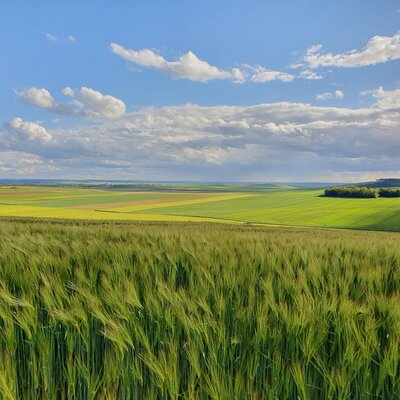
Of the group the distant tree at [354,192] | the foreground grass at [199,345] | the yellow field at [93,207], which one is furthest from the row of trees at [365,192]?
the foreground grass at [199,345]

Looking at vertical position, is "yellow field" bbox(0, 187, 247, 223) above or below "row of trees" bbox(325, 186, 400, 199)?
below

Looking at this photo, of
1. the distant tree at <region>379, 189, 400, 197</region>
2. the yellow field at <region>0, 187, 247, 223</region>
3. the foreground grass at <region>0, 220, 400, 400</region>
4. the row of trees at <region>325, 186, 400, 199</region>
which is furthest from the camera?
the row of trees at <region>325, 186, 400, 199</region>

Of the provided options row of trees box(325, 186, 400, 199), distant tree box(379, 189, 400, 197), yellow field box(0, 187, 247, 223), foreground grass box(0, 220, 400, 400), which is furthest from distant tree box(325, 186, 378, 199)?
foreground grass box(0, 220, 400, 400)

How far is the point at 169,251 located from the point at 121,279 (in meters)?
0.83

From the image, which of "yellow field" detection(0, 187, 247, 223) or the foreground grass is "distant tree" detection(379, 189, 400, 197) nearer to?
"yellow field" detection(0, 187, 247, 223)

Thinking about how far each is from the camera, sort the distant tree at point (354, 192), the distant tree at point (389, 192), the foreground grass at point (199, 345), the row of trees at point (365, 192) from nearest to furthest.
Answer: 1. the foreground grass at point (199, 345)
2. the distant tree at point (389, 192)
3. the row of trees at point (365, 192)
4. the distant tree at point (354, 192)

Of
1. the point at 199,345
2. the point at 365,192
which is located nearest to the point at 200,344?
the point at 199,345

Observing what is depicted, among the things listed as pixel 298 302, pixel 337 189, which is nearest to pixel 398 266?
pixel 298 302

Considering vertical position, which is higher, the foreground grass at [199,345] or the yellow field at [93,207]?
the foreground grass at [199,345]

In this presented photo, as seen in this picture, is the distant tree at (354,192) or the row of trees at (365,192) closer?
the row of trees at (365,192)

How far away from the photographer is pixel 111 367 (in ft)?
5.16

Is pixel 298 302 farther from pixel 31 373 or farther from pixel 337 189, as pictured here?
pixel 337 189

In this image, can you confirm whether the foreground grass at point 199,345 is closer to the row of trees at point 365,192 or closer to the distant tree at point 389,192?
the row of trees at point 365,192

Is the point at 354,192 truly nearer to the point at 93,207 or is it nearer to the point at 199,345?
the point at 93,207
